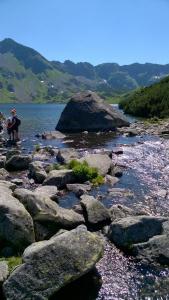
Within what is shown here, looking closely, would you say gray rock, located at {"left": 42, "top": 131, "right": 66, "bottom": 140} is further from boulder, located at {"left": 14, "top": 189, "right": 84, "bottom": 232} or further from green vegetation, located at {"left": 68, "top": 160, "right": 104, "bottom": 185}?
boulder, located at {"left": 14, "top": 189, "right": 84, "bottom": 232}

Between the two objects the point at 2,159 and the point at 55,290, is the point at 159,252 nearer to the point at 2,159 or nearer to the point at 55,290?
the point at 55,290

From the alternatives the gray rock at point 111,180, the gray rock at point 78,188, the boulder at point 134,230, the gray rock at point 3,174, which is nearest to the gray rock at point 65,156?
the gray rock at point 111,180

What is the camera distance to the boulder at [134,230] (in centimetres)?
1858

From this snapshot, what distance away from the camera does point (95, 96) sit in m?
64.9

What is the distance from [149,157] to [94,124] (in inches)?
957

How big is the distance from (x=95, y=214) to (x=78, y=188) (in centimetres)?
683

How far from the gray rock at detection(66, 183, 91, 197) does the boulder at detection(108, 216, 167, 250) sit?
797cm

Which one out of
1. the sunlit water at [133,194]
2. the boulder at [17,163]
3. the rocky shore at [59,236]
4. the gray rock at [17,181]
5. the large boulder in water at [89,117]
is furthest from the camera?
the large boulder in water at [89,117]

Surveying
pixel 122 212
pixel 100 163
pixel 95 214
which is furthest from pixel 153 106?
pixel 95 214

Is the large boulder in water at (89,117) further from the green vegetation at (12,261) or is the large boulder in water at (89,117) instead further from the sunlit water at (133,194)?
the green vegetation at (12,261)

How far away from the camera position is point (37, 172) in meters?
30.9

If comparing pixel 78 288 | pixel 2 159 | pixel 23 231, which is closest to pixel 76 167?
pixel 2 159

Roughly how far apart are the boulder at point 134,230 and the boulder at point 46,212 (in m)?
2.22

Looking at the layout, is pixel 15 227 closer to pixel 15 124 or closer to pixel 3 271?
pixel 3 271
